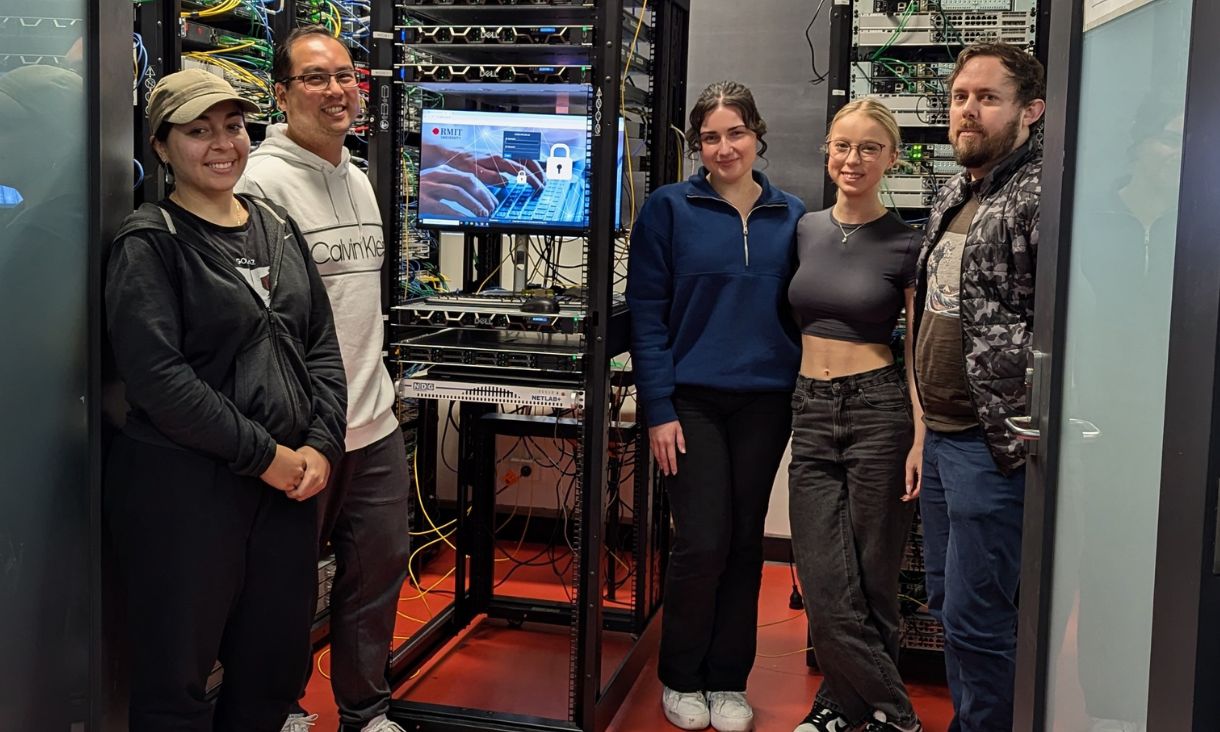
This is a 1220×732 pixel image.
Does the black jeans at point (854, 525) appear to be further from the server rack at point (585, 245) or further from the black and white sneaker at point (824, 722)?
the server rack at point (585, 245)

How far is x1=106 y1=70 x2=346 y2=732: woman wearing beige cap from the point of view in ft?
6.70

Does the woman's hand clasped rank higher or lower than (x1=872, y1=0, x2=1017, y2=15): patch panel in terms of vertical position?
lower

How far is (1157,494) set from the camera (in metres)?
1.35

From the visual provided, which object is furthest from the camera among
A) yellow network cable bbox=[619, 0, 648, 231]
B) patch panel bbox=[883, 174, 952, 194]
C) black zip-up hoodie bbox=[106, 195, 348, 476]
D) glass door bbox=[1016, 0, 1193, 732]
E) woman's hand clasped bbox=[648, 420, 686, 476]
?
patch panel bbox=[883, 174, 952, 194]

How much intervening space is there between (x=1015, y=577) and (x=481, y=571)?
81.4 inches

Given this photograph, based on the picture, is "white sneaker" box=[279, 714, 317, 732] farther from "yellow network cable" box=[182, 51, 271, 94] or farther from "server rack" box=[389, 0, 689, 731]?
"yellow network cable" box=[182, 51, 271, 94]

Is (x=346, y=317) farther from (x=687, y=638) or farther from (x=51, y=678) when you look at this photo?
(x=687, y=638)

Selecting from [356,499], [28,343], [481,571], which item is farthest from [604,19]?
[481,571]

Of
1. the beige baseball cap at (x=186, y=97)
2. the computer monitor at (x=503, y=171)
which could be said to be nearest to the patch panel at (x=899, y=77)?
the computer monitor at (x=503, y=171)

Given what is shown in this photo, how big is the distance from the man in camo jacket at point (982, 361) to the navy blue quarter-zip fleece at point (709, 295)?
50 cm

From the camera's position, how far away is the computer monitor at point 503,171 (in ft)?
9.96

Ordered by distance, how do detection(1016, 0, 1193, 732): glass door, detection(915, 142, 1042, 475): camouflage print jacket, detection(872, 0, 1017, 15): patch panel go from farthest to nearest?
detection(872, 0, 1017, 15): patch panel → detection(915, 142, 1042, 475): camouflage print jacket → detection(1016, 0, 1193, 732): glass door

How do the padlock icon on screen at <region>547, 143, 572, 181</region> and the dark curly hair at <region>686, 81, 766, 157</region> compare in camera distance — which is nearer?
the dark curly hair at <region>686, 81, 766, 157</region>

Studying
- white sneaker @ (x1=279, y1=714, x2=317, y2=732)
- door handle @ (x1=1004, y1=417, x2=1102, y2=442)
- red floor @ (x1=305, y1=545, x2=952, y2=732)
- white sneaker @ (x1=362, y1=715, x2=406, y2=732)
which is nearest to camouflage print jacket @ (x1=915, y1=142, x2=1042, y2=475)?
door handle @ (x1=1004, y1=417, x2=1102, y2=442)
